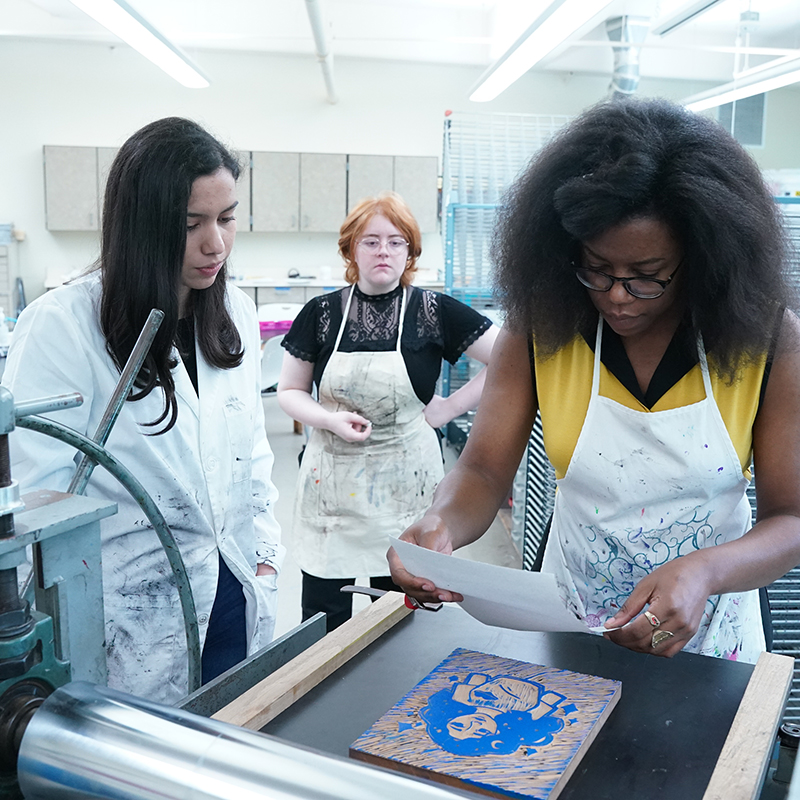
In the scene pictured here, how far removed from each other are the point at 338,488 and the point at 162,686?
0.96 metres

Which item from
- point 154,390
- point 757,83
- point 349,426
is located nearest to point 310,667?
point 154,390

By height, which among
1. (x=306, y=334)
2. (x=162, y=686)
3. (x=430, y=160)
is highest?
(x=430, y=160)

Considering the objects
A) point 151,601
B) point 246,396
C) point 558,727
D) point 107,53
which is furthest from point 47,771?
point 107,53

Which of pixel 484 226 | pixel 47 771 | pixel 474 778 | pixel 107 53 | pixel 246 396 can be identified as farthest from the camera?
pixel 107 53

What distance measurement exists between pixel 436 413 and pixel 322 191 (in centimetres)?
584

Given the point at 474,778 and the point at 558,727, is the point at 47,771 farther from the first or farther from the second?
the point at 558,727

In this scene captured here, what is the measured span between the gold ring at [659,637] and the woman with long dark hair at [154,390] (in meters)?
0.72

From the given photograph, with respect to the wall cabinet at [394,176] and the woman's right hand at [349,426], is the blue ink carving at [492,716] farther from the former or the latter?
the wall cabinet at [394,176]

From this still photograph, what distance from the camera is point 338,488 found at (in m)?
2.18

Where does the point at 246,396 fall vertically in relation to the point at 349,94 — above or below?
below

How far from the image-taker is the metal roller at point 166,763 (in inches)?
16.9

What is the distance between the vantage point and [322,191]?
7715 mm

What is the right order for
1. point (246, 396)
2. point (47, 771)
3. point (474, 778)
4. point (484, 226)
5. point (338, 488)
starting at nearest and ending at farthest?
point (47, 771) < point (474, 778) < point (246, 396) < point (338, 488) < point (484, 226)

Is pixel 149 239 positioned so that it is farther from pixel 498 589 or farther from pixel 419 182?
pixel 419 182
